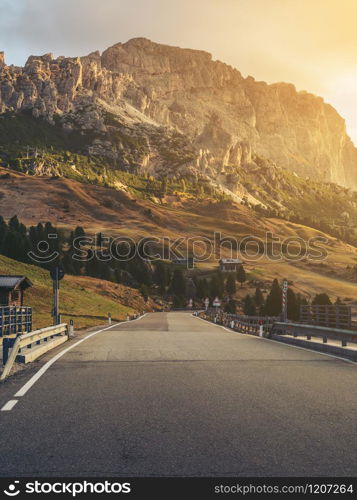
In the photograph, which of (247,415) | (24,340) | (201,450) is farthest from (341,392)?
(24,340)

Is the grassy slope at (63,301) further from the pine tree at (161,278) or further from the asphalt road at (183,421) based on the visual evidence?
the pine tree at (161,278)

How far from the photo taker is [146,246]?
189 metres

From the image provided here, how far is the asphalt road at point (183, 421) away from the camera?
→ 5.00 m

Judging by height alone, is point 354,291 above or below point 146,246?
below

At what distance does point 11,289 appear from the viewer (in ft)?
131

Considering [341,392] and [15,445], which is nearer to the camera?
[15,445]

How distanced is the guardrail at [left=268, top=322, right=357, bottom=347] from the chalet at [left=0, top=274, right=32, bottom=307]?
22.4 meters

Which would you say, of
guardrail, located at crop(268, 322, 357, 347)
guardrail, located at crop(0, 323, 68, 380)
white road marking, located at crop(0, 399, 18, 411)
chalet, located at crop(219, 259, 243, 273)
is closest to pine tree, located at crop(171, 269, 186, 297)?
chalet, located at crop(219, 259, 243, 273)

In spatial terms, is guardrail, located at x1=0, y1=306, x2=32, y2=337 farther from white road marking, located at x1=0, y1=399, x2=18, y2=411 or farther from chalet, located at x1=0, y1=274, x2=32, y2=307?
chalet, located at x1=0, y1=274, x2=32, y2=307

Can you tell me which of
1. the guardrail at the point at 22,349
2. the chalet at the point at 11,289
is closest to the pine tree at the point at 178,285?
the chalet at the point at 11,289

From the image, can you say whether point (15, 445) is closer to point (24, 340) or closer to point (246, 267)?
point (24, 340)

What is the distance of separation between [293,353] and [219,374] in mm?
5564

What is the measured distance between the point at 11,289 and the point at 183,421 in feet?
116

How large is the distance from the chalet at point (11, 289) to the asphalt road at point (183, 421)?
2907cm
